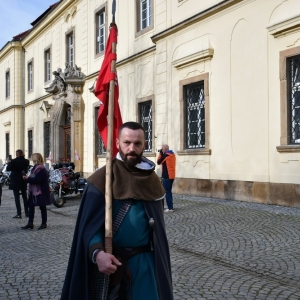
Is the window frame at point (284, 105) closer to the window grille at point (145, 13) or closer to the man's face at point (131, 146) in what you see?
the window grille at point (145, 13)

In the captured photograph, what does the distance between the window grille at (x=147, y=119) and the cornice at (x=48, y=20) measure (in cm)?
893

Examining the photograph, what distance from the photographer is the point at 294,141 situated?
11.4m

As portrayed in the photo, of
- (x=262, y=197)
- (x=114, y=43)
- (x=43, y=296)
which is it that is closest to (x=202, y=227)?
(x=262, y=197)

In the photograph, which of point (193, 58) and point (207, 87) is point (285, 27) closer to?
point (207, 87)

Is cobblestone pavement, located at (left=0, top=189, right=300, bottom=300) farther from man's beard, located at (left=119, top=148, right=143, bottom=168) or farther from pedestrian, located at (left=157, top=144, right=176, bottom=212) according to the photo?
man's beard, located at (left=119, top=148, right=143, bottom=168)

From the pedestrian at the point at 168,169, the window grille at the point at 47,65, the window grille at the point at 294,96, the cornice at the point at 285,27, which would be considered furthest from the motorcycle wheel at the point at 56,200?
the window grille at the point at 47,65

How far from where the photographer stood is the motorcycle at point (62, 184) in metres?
13.9

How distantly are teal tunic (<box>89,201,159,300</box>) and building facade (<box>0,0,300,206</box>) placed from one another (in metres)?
8.77

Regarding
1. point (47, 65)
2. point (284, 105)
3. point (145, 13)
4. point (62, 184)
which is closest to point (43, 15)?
point (47, 65)

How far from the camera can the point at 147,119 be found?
711 inches

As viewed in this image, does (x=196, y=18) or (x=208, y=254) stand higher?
(x=196, y=18)

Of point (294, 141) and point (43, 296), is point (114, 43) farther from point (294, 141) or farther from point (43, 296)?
point (294, 141)

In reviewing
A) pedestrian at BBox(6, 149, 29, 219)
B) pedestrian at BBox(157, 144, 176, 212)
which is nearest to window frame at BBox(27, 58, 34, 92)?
pedestrian at BBox(6, 149, 29, 219)

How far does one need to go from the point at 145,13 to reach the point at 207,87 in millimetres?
5474
